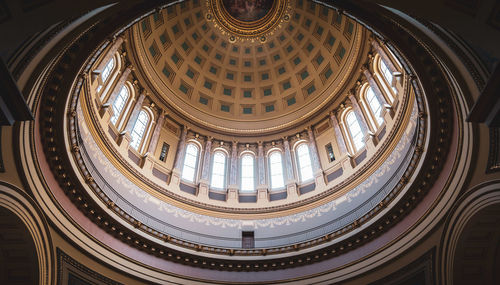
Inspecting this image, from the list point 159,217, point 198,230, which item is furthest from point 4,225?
point 198,230

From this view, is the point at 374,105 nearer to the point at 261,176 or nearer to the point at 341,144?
the point at 341,144

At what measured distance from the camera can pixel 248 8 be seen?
31766 millimetres

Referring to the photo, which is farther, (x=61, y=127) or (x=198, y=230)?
(x=198, y=230)

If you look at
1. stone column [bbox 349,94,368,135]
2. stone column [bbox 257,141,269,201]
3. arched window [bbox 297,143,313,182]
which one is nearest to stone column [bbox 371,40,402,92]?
stone column [bbox 349,94,368,135]

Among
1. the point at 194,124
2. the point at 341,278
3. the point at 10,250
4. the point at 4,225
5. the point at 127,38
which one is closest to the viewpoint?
the point at 4,225

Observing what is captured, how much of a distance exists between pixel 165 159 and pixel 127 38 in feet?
27.4

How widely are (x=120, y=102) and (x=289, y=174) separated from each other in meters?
11.9

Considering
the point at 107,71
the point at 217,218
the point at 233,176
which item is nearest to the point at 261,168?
the point at 233,176

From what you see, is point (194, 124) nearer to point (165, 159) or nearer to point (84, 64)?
point (165, 159)

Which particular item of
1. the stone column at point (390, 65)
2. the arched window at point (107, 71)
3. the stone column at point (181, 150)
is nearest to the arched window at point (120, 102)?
the arched window at point (107, 71)

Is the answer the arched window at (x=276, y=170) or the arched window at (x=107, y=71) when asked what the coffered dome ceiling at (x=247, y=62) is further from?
the arched window at (x=107, y=71)

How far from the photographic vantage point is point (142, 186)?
20.8 m

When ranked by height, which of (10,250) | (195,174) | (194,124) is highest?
(194,124)

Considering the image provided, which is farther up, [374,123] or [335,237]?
[374,123]
